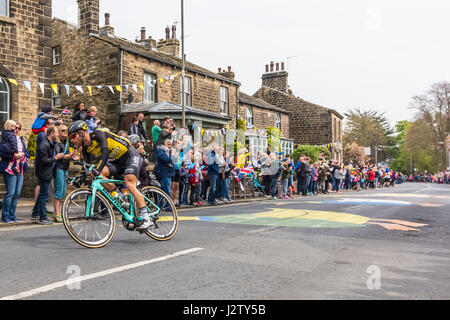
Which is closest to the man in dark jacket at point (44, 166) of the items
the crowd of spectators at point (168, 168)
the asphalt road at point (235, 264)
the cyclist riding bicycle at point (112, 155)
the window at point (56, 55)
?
the crowd of spectators at point (168, 168)

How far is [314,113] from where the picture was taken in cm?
4359

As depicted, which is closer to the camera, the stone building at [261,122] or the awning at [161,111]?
the awning at [161,111]

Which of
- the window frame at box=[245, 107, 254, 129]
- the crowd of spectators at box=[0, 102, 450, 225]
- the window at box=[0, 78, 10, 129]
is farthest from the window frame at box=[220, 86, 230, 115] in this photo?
the window at box=[0, 78, 10, 129]

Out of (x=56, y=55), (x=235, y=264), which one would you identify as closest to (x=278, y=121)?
(x=56, y=55)

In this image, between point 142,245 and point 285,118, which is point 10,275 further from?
point 285,118

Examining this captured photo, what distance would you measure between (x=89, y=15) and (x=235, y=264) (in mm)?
22652

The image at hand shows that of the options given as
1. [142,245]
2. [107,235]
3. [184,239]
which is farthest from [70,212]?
[184,239]

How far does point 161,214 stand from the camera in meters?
6.81

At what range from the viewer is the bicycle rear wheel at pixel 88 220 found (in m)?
5.89

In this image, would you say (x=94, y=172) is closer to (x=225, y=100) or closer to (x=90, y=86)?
(x=90, y=86)

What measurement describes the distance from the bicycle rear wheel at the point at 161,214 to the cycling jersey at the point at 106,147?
2.31ft

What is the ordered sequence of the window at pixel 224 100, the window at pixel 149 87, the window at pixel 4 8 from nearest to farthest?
the window at pixel 4 8, the window at pixel 149 87, the window at pixel 224 100

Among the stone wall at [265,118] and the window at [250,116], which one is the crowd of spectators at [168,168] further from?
the stone wall at [265,118]
